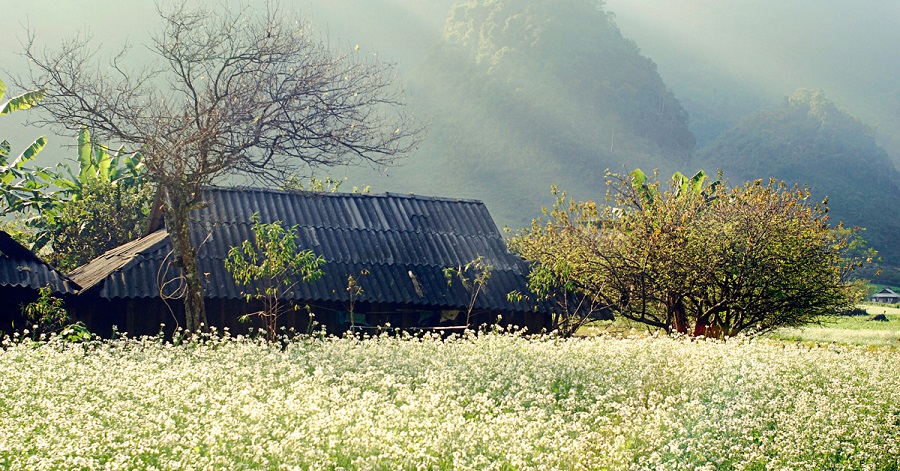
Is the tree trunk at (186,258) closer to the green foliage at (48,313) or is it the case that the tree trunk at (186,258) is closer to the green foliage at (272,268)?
the green foliage at (272,268)

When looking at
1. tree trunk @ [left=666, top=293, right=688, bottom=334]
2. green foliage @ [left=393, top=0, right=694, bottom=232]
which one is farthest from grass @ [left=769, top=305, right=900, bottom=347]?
green foliage @ [left=393, top=0, right=694, bottom=232]

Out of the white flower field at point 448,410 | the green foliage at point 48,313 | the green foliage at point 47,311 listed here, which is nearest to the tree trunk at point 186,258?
the green foliage at point 48,313

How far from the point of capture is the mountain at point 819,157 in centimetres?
9938

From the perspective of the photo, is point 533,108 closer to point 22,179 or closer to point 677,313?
point 22,179

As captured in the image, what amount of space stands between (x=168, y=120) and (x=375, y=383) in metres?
8.22

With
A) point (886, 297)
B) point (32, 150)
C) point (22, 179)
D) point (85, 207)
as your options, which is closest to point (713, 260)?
point (85, 207)

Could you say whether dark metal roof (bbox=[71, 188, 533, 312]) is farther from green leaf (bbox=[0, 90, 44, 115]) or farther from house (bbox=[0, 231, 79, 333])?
green leaf (bbox=[0, 90, 44, 115])

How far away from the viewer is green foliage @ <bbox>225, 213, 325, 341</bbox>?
16.1 m

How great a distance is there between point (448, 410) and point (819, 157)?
110m

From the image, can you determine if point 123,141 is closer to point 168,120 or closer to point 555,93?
point 168,120

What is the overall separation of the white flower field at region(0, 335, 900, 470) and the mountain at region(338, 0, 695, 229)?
261 feet

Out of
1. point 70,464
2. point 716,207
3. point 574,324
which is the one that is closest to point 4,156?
point 574,324

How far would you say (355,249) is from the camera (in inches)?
774

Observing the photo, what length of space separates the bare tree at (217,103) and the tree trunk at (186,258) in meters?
0.02
